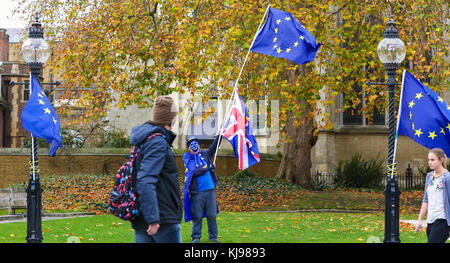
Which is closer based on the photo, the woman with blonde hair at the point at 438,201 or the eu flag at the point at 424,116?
the woman with blonde hair at the point at 438,201

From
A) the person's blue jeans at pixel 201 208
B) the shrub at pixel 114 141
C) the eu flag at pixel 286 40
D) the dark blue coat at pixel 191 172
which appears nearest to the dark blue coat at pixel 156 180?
the dark blue coat at pixel 191 172

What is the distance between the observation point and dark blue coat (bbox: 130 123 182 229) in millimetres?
5234

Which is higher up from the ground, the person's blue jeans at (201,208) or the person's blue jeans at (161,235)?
the person's blue jeans at (161,235)

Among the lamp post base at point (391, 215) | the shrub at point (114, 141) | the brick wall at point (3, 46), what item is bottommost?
the lamp post base at point (391, 215)

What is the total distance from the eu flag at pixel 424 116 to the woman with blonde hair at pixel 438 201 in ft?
5.21

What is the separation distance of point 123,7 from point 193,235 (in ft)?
42.0

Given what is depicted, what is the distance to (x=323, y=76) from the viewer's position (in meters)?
20.7

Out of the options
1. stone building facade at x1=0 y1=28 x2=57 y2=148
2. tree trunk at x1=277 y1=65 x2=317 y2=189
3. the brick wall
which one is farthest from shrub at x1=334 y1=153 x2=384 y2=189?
the brick wall

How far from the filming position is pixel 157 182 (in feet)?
17.7

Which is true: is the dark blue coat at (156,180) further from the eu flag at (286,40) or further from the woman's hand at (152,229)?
the eu flag at (286,40)

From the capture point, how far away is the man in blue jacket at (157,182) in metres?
5.24

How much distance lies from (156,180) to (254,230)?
8469 millimetres

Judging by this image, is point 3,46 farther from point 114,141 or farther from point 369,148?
point 369,148
